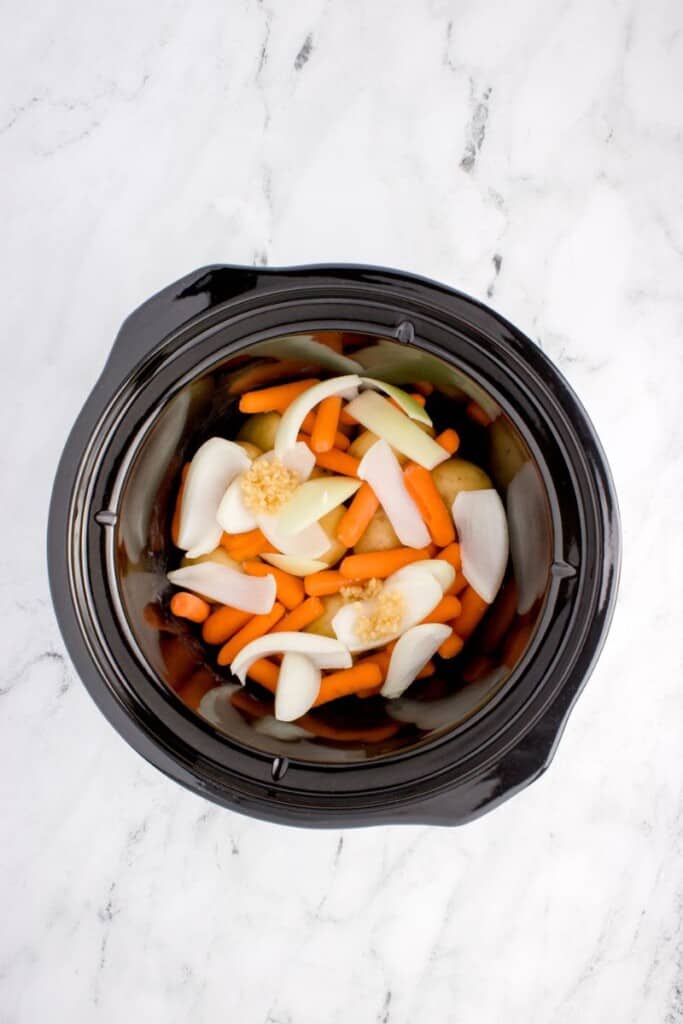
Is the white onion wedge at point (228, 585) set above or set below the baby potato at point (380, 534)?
below

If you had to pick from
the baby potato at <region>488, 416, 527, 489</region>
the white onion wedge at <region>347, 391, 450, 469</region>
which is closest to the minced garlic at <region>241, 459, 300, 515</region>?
the white onion wedge at <region>347, 391, 450, 469</region>

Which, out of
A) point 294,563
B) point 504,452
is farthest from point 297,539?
point 504,452

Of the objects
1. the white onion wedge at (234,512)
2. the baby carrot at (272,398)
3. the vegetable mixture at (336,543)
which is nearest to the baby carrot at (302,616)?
the vegetable mixture at (336,543)

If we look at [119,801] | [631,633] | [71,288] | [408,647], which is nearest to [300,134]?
[71,288]

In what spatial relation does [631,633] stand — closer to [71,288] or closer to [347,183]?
[347,183]

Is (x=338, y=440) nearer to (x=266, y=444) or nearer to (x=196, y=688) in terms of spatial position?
(x=266, y=444)

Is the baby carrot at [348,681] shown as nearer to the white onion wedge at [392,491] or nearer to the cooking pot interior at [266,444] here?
the cooking pot interior at [266,444]

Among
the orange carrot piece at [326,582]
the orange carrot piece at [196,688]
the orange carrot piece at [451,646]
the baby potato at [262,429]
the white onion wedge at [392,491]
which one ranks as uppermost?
the baby potato at [262,429]
